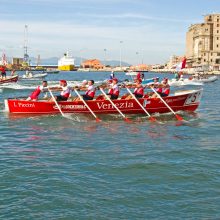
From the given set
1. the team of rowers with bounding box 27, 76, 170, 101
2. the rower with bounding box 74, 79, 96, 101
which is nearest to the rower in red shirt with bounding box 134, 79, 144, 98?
the team of rowers with bounding box 27, 76, 170, 101

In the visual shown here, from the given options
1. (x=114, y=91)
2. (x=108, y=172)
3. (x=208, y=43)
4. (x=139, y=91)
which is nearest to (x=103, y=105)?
(x=114, y=91)

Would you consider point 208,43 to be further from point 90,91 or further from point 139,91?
point 90,91

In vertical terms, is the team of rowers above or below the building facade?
below

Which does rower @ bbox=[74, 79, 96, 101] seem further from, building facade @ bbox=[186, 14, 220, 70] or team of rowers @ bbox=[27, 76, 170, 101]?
building facade @ bbox=[186, 14, 220, 70]

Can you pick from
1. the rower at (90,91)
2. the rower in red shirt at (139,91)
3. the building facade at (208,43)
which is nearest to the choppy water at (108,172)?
Answer: the rower at (90,91)

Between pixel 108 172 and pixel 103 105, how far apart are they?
40.5ft

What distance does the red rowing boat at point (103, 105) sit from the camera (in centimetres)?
2556

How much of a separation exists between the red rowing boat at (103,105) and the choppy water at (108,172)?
8.91 ft

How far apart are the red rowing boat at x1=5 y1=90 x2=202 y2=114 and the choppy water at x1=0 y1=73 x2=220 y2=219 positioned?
2715 mm

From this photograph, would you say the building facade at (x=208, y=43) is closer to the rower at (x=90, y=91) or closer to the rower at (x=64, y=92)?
the rower at (x=90, y=91)

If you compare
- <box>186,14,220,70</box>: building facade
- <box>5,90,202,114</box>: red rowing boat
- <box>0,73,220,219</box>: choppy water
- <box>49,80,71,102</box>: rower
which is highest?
<box>186,14,220,70</box>: building facade

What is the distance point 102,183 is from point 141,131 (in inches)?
362

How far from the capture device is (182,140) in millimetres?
19391

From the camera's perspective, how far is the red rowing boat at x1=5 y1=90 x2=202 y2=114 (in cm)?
2556
